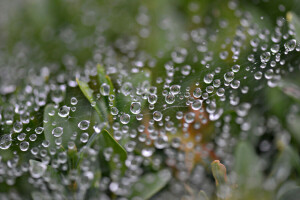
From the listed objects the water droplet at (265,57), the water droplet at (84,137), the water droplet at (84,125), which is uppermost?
the water droplet at (84,125)

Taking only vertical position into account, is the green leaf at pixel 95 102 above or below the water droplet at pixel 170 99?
above

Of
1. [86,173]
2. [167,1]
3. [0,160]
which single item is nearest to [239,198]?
[86,173]

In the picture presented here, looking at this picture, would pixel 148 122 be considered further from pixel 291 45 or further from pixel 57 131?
pixel 291 45

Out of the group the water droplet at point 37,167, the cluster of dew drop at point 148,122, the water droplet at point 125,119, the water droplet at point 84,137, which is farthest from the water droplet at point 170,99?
the water droplet at point 37,167

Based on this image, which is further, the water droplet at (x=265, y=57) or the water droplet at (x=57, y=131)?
the water droplet at (x=265, y=57)

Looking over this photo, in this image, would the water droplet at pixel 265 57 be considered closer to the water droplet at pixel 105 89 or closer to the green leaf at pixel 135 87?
the green leaf at pixel 135 87

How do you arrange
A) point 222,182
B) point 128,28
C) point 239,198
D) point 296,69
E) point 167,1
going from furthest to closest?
point 128,28, point 167,1, point 296,69, point 239,198, point 222,182

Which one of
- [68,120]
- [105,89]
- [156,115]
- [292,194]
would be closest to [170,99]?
[156,115]

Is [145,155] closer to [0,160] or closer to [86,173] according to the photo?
[86,173]
